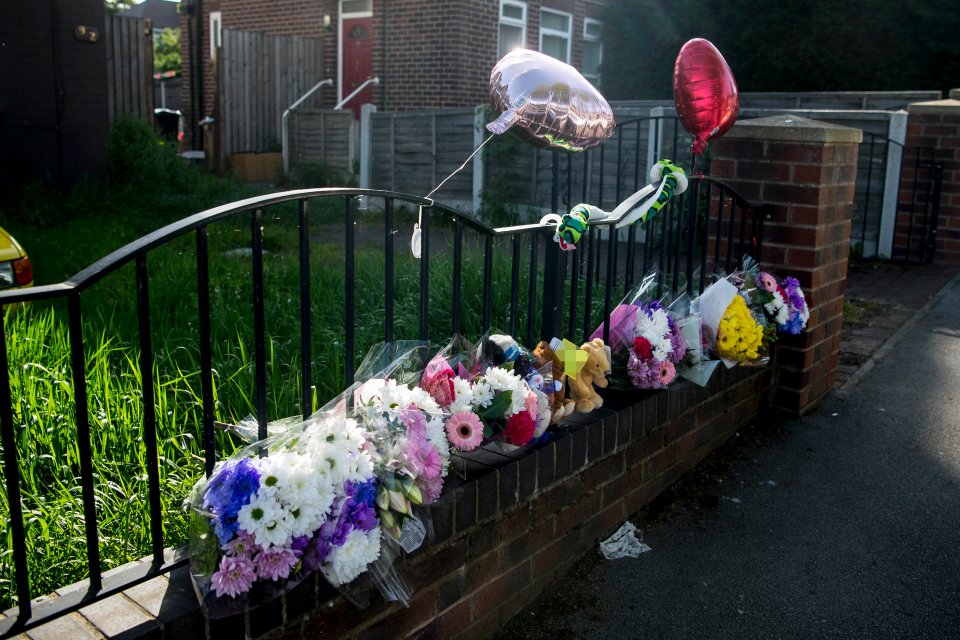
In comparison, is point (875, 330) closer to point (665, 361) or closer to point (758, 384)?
point (758, 384)

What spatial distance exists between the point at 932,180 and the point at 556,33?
8729mm

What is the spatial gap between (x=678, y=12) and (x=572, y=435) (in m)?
14.8

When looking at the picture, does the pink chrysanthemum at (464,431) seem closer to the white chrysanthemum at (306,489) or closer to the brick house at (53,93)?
the white chrysanthemum at (306,489)

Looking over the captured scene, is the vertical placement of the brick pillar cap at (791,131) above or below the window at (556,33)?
below

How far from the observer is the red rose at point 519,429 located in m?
2.43

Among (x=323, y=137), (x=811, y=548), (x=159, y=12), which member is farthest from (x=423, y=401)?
(x=159, y=12)

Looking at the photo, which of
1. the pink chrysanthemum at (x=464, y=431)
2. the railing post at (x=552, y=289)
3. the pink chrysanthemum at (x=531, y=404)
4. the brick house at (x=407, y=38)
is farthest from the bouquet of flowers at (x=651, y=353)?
the brick house at (x=407, y=38)

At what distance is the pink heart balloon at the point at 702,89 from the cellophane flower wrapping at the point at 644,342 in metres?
0.74

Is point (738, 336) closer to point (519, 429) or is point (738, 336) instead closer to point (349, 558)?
point (519, 429)

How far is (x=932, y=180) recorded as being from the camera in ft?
28.7

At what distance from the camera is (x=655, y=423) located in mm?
3260

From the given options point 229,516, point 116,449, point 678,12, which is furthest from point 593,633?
point 678,12

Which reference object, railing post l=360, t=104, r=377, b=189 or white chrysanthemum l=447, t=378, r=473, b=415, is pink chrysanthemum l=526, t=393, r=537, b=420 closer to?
white chrysanthemum l=447, t=378, r=473, b=415

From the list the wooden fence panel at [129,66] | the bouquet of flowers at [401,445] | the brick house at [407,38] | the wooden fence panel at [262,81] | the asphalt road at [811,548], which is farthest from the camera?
the wooden fence panel at [262,81]
